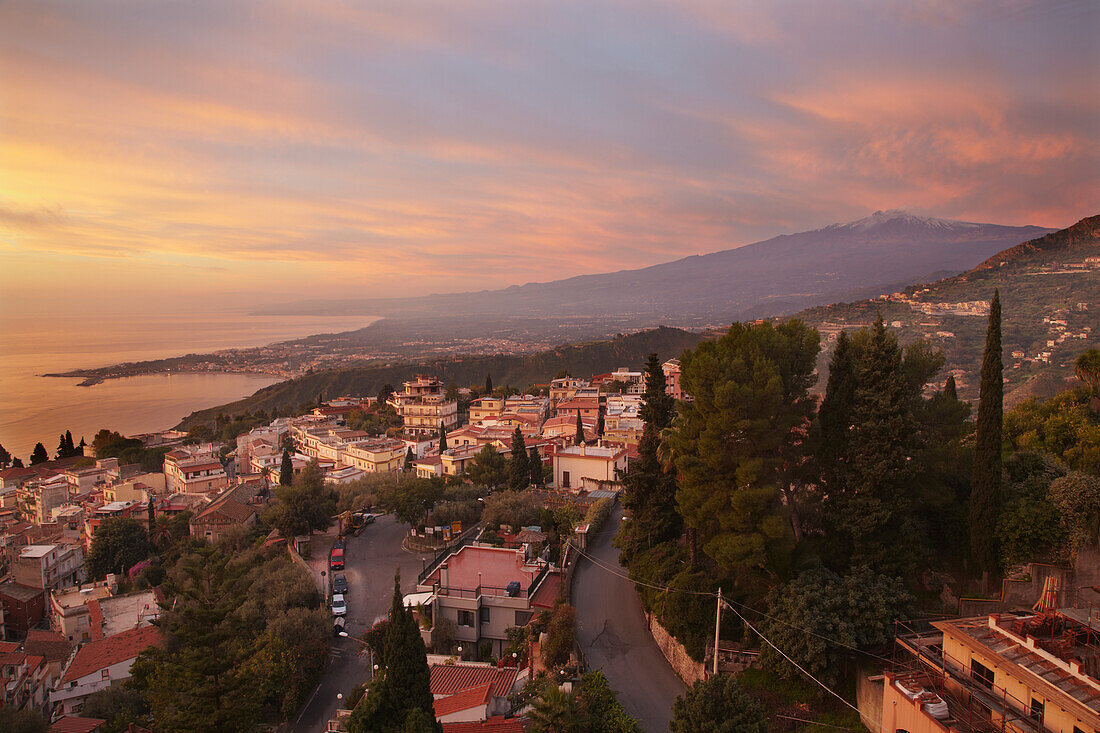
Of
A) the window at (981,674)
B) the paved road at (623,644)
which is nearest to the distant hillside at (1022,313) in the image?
the paved road at (623,644)

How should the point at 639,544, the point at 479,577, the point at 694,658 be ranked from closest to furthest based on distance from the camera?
the point at 694,658 < the point at 639,544 < the point at 479,577

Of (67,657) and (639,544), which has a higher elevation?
(639,544)

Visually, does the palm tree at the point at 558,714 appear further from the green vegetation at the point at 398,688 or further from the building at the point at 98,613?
the building at the point at 98,613

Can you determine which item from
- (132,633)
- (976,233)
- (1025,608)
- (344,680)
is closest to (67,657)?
(132,633)

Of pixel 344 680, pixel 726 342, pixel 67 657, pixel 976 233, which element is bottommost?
pixel 67 657

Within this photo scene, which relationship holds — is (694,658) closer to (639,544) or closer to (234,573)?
(639,544)

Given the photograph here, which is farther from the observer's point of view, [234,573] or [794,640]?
[234,573]

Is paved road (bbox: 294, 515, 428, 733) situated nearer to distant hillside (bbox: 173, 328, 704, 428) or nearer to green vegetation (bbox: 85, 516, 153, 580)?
green vegetation (bbox: 85, 516, 153, 580)

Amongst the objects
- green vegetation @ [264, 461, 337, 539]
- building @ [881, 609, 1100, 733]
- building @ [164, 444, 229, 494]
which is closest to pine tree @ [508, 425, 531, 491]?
green vegetation @ [264, 461, 337, 539]
